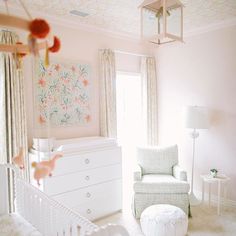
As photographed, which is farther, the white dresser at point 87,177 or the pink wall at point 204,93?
the pink wall at point 204,93

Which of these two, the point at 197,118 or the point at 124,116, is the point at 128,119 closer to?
the point at 124,116

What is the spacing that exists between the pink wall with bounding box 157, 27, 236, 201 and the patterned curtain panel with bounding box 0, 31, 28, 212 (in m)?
2.38

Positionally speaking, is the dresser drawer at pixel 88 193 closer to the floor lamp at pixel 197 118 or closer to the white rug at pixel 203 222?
the white rug at pixel 203 222

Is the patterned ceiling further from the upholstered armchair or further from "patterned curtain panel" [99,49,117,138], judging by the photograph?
Answer: the upholstered armchair

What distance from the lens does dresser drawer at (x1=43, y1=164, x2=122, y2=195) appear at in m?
2.79

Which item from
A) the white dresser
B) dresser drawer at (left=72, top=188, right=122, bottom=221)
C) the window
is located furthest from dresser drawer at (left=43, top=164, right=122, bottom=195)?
the window

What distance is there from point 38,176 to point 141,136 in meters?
3.44

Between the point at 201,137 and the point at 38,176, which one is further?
the point at 201,137

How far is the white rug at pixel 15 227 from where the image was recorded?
75.2 inches

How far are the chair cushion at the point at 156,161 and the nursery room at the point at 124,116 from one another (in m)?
0.01

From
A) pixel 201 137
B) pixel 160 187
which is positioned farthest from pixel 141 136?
pixel 160 187

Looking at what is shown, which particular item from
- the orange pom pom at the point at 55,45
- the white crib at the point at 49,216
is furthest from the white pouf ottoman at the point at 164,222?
the orange pom pom at the point at 55,45

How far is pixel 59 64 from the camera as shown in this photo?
11.0 ft

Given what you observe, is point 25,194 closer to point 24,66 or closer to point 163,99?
point 24,66
